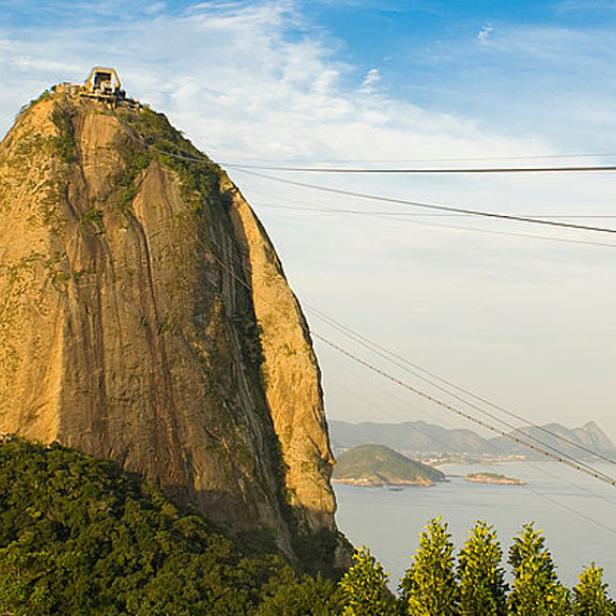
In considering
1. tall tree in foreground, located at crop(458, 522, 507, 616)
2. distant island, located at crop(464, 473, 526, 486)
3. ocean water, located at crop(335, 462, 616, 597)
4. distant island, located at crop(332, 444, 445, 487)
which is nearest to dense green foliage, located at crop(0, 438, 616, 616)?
tall tree in foreground, located at crop(458, 522, 507, 616)

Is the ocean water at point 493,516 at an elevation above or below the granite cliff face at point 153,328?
below

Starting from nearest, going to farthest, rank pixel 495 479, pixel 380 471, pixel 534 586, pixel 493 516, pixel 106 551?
1. pixel 534 586
2. pixel 106 551
3. pixel 493 516
4. pixel 380 471
5. pixel 495 479

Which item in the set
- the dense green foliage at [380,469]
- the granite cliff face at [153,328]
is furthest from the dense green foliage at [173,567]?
the dense green foliage at [380,469]

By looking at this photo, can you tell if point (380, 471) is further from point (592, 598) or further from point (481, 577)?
point (592, 598)

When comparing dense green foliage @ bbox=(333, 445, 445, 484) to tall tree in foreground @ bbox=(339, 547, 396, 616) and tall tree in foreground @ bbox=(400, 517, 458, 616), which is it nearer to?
tall tree in foreground @ bbox=(339, 547, 396, 616)

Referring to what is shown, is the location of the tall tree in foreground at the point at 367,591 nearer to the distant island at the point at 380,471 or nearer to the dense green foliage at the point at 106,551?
the dense green foliage at the point at 106,551

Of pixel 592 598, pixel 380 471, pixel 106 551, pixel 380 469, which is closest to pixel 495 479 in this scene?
pixel 380 469

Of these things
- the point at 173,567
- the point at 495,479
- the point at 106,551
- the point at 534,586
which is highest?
the point at 534,586

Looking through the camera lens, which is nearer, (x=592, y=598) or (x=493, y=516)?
(x=592, y=598)
